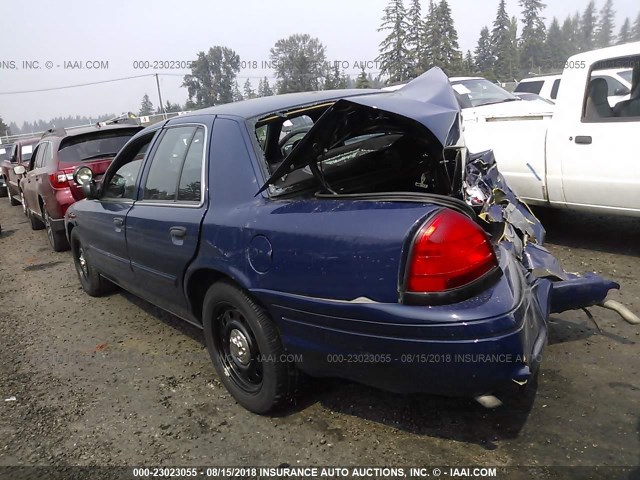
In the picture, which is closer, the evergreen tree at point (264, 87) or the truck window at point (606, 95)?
the truck window at point (606, 95)

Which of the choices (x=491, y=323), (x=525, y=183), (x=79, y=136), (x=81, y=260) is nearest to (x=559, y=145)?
(x=525, y=183)

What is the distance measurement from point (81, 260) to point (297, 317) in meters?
3.85

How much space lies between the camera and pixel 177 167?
341cm

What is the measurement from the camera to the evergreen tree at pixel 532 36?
5859cm

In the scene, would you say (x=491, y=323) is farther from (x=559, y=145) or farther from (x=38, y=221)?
(x=38, y=221)

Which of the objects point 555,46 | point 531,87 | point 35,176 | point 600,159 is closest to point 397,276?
point 600,159

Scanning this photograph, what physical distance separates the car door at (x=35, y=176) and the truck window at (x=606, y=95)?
7197 mm

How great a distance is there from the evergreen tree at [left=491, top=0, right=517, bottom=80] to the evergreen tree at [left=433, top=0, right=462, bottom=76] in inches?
332

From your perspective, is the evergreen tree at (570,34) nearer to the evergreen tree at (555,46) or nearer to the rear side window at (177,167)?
the evergreen tree at (555,46)

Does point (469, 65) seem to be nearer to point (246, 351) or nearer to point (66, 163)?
point (66, 163)

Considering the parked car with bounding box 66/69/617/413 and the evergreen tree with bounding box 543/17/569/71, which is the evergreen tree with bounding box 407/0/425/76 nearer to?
the evergreen tree with bounding box 543/17/569/71

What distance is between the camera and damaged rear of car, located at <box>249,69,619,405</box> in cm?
212

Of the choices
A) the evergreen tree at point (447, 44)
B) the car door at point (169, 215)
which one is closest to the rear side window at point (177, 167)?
the car door at point (169, 215)

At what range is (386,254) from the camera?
84.8 inches
